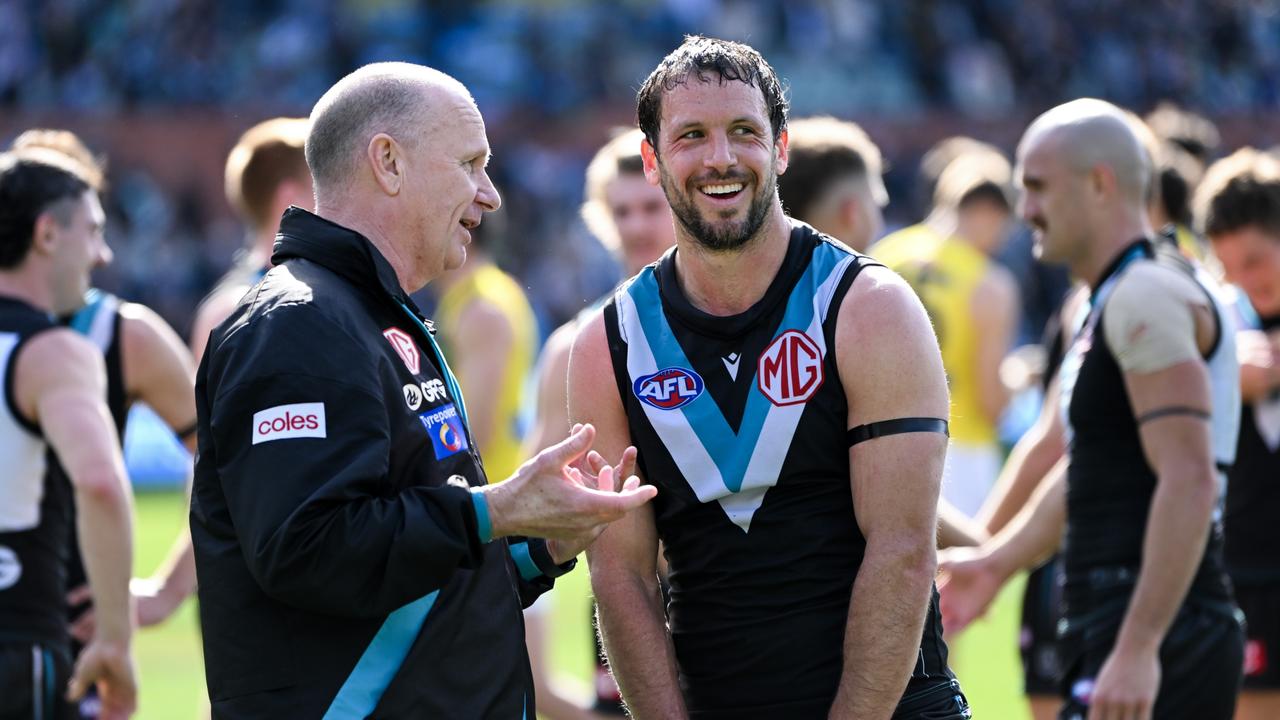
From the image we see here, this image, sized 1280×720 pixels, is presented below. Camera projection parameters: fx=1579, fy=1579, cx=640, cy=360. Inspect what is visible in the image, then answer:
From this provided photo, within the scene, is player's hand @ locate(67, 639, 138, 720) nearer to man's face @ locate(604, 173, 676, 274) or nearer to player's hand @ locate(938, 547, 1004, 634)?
man's face @ locate(604, 173, 676, 274)

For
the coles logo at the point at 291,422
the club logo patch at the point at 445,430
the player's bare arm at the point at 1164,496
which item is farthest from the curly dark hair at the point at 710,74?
the player's bare arm at the point at 1164,496

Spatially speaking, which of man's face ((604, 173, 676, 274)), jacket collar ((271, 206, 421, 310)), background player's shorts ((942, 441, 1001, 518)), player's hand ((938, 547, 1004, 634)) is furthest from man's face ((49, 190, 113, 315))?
background player's shorts ((942, 441, 1001, 518))

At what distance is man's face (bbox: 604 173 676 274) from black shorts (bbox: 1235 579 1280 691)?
2.54m

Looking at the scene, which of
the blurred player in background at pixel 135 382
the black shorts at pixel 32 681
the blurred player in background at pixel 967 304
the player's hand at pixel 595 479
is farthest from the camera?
the blurred player in background at pixel 967 304

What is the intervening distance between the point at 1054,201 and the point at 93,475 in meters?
3.15

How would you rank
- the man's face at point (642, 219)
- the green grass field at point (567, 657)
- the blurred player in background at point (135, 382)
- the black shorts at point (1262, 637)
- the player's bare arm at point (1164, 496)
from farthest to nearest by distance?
the green grass field at point (567, 657)
the man's face at point (642, 219)
the black shorts at point (1262, 637)
the blurred player in background at point (135, 382)
the player's bare arm at point (1164, 496)

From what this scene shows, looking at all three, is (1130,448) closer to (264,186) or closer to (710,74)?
(710,74)

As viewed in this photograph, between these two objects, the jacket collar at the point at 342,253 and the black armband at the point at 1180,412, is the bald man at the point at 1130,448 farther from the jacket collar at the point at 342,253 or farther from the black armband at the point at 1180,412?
the jacket collar at the point at 342,253

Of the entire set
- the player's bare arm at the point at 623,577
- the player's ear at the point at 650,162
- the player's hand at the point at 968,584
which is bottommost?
the player's hand at the point at 968,584

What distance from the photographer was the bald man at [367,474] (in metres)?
3.02

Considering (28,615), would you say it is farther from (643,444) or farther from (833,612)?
(833,612)

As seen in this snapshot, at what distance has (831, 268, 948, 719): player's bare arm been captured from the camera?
3395 mm

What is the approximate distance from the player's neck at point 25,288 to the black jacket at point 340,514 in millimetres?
1940

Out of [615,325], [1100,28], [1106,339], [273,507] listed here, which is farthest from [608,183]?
[1100,28]
